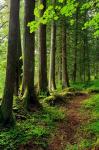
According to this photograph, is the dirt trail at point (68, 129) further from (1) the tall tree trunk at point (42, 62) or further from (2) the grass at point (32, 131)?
(1) the tall tree trunk at point (42, 62)

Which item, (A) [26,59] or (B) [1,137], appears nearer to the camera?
(B) [1,137]

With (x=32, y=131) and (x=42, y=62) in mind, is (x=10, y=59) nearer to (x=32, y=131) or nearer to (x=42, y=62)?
(x=32, y=131)

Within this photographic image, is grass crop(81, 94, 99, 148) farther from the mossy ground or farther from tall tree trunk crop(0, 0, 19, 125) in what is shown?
tall tree trunk crop(0, 0, 19, 125)

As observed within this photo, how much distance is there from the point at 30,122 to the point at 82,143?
2.76 metres

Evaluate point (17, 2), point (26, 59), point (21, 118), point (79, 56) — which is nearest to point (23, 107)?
point (21, 118)

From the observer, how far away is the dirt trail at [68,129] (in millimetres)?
9749

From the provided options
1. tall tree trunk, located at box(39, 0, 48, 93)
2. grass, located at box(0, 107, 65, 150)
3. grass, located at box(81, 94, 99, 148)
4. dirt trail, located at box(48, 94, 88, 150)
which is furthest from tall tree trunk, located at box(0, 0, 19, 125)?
tall tree trunk, located at box(39, 0, 48, 93)

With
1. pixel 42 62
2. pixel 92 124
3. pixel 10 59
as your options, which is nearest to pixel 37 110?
pixel 92 124

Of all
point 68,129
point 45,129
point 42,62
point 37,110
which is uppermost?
point 42,62

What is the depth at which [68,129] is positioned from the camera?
11516 millimetres

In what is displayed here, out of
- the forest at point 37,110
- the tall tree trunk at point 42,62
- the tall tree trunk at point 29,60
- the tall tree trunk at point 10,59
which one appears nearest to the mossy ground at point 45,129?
the forest at point 37,110

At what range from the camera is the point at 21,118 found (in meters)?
12.2

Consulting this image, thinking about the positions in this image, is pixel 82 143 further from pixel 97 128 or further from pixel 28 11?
pixel 28 11

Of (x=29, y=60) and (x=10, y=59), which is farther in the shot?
(x=29, y=60)
